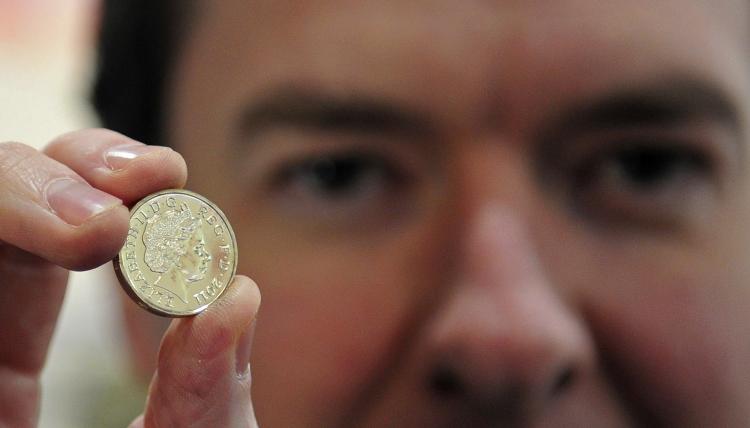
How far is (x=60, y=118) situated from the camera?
3.49 metres

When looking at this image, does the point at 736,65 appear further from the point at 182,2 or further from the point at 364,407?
the point at 182,2

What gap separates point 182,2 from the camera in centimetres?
166

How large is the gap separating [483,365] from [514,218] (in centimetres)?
24

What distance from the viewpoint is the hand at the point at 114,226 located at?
2.56 feet

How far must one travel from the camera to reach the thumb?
78 cm

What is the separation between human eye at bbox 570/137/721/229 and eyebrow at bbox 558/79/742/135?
0.04 m

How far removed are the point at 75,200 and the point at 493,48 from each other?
0.77 m

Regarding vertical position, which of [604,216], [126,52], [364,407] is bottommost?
[364,407]

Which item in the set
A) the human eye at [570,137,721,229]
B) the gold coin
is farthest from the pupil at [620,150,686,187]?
the gold coin

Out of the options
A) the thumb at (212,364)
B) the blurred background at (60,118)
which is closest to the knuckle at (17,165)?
the thumb at (212,364)

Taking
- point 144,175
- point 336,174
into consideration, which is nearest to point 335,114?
point 336,174

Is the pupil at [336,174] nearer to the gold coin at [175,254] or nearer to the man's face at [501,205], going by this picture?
the man's face at [501,205]

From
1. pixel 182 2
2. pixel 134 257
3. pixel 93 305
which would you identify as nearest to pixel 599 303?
pixel 134 257

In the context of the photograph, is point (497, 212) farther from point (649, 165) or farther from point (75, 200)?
point (75, 200)
